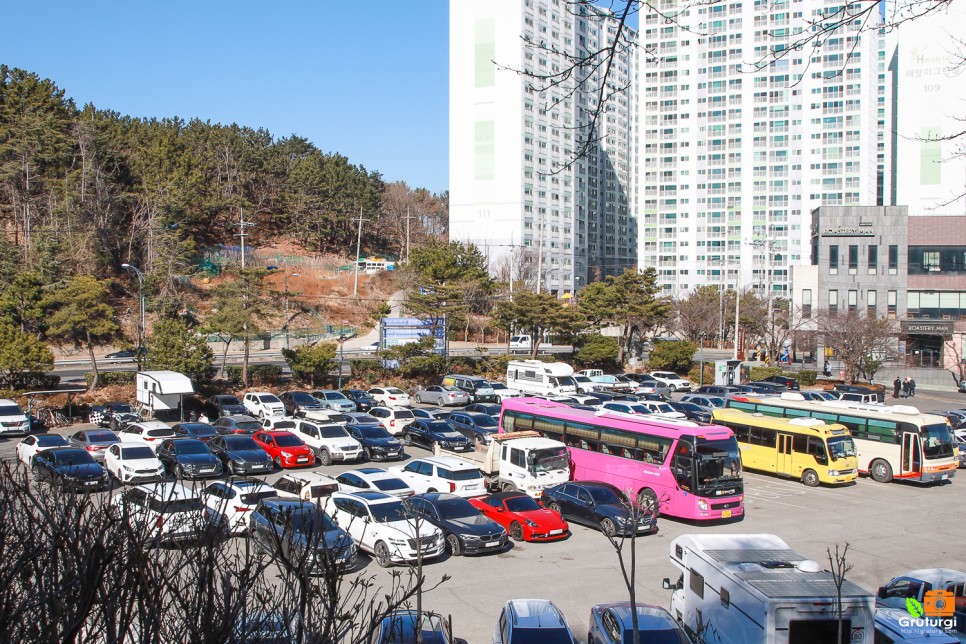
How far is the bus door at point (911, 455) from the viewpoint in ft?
83.4

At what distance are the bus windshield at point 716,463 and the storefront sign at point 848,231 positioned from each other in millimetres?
46269

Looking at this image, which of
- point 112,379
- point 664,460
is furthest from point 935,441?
point 112,379

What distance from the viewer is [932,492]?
24656 mm

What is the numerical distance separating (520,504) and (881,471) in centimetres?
1496

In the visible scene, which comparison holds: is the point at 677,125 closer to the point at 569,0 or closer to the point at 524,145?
the point at 524,145

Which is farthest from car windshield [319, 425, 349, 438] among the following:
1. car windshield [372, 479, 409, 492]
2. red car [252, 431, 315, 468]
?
car windshield [372, 479, 409, 492]

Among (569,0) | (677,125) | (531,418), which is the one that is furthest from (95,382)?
(677,125)

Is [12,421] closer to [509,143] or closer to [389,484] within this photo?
[389,484]

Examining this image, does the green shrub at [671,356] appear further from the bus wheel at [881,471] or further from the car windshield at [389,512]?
the car windshield at [389,512]

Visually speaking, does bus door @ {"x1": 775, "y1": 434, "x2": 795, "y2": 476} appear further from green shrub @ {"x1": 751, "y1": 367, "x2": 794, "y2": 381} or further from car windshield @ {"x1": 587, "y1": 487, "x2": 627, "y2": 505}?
green shrub @ {"x1": 751, "y1": 367, "x2": 794, "y2": 381}

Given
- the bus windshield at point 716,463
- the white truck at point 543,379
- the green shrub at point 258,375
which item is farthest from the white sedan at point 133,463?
the white truck at point 543,379

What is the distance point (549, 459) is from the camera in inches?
888

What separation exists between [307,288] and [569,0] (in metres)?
78.8

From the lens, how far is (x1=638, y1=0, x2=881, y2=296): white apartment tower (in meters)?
99.2
